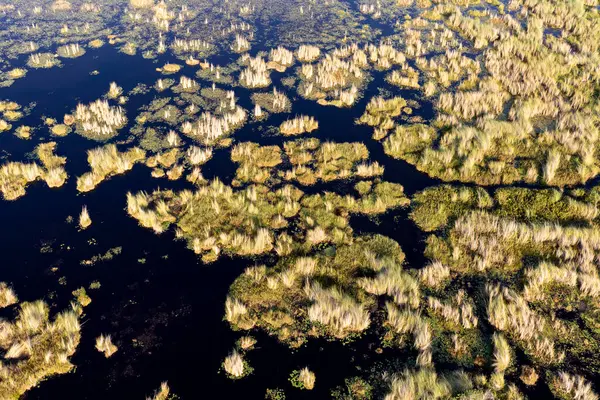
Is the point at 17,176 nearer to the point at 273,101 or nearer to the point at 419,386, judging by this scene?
the point at 273,101

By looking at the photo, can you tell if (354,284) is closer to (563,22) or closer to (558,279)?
(558,279)

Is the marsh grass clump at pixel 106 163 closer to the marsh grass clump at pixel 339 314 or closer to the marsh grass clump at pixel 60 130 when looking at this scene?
the marsh grass clump at pixel 60 130

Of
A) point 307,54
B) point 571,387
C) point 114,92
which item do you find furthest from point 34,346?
point 307,54

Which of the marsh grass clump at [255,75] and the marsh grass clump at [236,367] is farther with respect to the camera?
the marsh grass clump at [255,75]

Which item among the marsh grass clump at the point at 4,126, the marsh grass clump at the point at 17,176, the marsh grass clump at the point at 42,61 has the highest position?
the marsh grass clump at the point at 42,61

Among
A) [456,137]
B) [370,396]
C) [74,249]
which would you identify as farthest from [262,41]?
[370,396]

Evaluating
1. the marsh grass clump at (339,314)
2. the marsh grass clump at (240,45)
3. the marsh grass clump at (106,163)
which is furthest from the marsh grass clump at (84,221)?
the marsh grass clump at (240,45)

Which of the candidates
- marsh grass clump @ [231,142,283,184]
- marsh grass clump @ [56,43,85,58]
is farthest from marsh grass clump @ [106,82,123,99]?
marsh grass clump @ [231,142,283,184]
